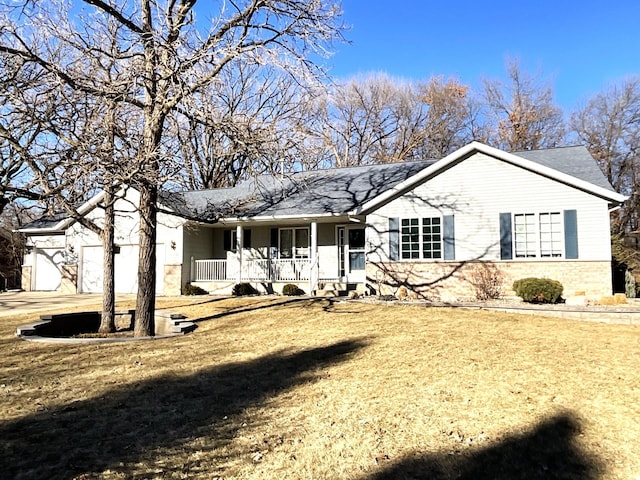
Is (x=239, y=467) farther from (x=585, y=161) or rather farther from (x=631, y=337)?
(x=585, y=161)

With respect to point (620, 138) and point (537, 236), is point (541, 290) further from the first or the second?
point (620, 138)

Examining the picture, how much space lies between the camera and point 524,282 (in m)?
13.4

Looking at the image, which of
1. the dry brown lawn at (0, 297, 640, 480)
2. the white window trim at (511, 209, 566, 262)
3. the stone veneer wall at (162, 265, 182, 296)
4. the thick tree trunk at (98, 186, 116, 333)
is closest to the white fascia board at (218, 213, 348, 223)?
the stone veneer wall at (162, 265, 182, 296)

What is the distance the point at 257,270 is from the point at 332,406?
1357 centimetres

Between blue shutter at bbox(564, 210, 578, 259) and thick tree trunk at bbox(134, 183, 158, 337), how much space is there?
11.5 metres

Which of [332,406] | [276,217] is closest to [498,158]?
[276,217]

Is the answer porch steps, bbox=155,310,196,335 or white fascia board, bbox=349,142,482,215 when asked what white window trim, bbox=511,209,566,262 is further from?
porch steps, bbox=155,310,196,335

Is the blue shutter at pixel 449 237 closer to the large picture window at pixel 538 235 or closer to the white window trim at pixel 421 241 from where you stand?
the white window trim at pixel 421 241

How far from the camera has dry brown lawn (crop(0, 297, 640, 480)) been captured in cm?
395

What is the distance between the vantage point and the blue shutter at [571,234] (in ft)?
45.1

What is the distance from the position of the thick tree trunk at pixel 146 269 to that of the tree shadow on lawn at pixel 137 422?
3.94 meters

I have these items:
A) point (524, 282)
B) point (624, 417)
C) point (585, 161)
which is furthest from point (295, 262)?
point (624, 417)

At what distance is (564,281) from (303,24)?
404 inches

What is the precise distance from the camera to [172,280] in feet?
63.7
